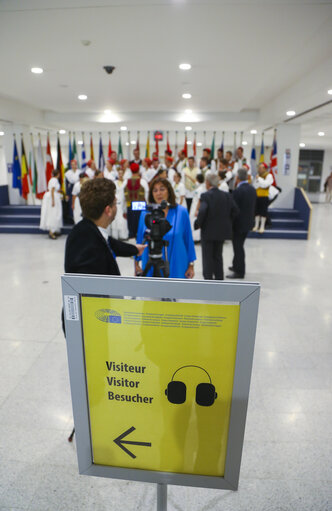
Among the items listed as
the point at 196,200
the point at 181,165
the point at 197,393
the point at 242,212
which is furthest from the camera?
the point at 181,165

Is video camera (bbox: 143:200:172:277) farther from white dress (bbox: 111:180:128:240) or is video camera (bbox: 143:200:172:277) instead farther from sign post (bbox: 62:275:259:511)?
white dress (bbox: 111:180:128:240)

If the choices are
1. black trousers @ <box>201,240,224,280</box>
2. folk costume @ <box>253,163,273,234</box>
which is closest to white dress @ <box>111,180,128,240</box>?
folk costume @ <box>253,163,273,234</box>

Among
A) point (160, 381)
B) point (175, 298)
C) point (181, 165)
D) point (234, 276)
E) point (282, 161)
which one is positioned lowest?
point (234, 276)

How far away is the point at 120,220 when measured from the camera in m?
7.94

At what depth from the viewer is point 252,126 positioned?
36.6 feet

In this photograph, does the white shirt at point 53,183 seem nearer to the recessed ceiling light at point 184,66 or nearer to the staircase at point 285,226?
the recessed ceiling light at point 184,66

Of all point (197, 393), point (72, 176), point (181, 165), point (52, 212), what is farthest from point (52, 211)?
point (197, 393)

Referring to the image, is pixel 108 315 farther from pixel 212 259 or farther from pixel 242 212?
pixel 242 212

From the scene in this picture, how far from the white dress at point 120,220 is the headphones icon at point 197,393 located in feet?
22.5

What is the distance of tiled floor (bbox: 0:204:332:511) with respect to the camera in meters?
1.71

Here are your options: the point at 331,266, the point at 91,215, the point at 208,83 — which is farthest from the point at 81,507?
the point at 208,83

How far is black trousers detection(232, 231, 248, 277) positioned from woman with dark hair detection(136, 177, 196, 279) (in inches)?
96.6

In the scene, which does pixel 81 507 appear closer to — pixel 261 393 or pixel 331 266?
pixel 261 393

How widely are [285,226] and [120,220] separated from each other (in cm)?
425
